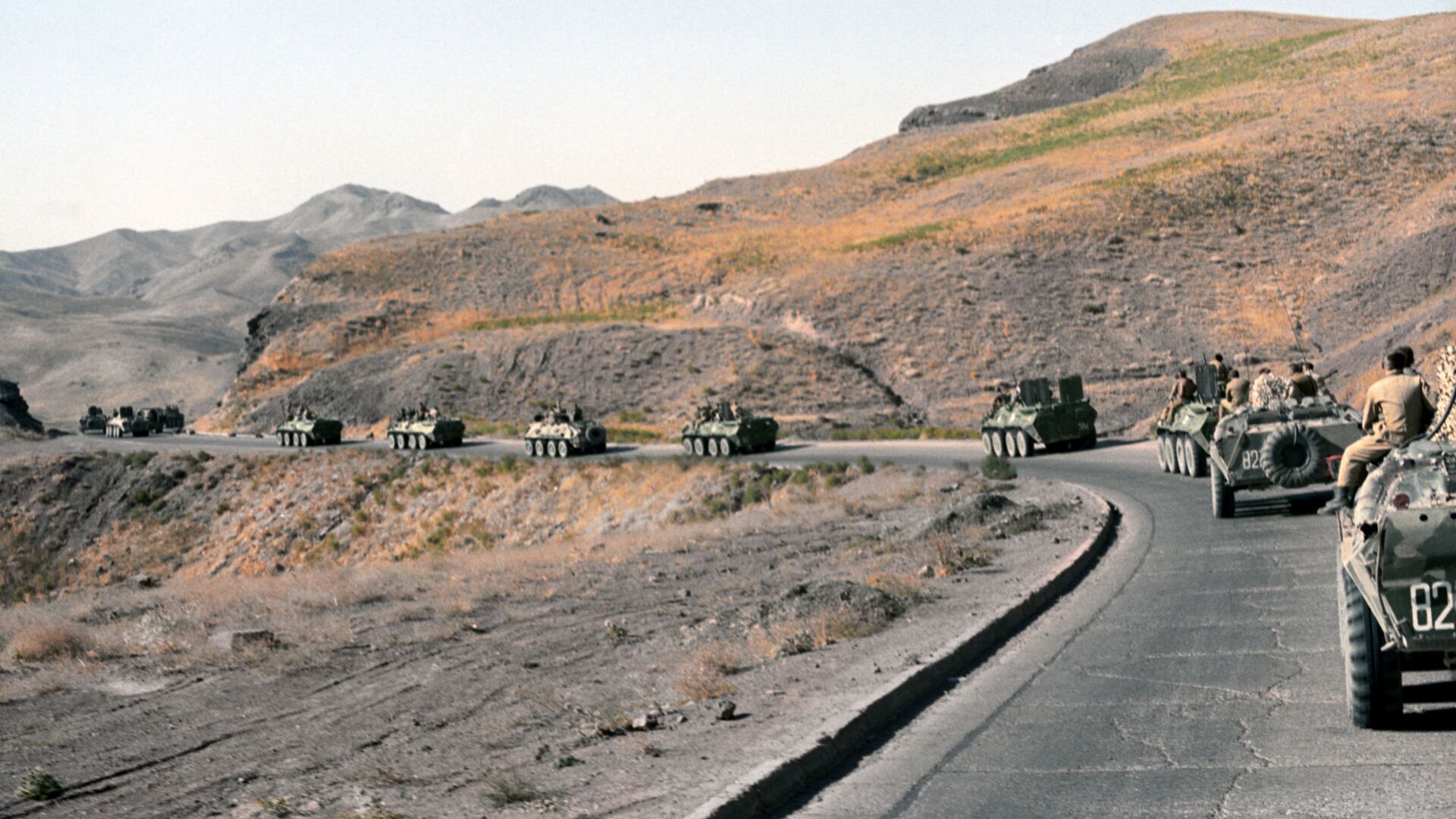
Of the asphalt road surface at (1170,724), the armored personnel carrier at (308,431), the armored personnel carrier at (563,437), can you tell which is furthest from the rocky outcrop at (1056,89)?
the asphalt road surface at (1170,724)

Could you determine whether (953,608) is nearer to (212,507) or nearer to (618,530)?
(618,530)

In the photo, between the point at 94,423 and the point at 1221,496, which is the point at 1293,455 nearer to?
the point at 1221,496

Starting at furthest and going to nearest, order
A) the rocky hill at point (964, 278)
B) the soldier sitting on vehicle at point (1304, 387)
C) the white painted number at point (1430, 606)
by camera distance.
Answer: the rocky hill at point (964, 278), the soldier sitting on vehicle at point (1304, 387), the white painted number at point (1430, 606)

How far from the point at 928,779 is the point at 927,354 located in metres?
55.2

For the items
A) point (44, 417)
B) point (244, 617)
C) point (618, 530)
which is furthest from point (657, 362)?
point (44, 417)

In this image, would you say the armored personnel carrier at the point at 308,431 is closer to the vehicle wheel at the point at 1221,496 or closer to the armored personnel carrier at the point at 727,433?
the armored personnel carrier at the point at 727,433

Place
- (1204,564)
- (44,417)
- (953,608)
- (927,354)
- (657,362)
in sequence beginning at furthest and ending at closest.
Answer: (44,417) < (657,362) < (927,354) < (1204,564) < (953,608)

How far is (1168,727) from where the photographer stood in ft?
27.5

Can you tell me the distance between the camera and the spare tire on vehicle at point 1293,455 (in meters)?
17.9

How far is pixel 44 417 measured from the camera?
136 meters

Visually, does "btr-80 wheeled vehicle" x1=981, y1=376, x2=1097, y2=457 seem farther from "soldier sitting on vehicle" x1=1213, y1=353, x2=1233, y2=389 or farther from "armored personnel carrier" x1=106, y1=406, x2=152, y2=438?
"armored personnel carrier" x1=106, y1=406, x2=152, y2=438

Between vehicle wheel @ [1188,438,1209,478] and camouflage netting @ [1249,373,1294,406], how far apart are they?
19.5ft

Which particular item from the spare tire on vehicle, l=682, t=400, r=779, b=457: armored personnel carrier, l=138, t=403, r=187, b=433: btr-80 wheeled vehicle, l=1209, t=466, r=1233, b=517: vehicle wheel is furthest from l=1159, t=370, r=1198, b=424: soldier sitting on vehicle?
l=138, t=403, r=187, b=433: btr-80 wheeled vehicle

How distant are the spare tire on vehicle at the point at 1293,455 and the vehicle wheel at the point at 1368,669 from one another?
1062cm
